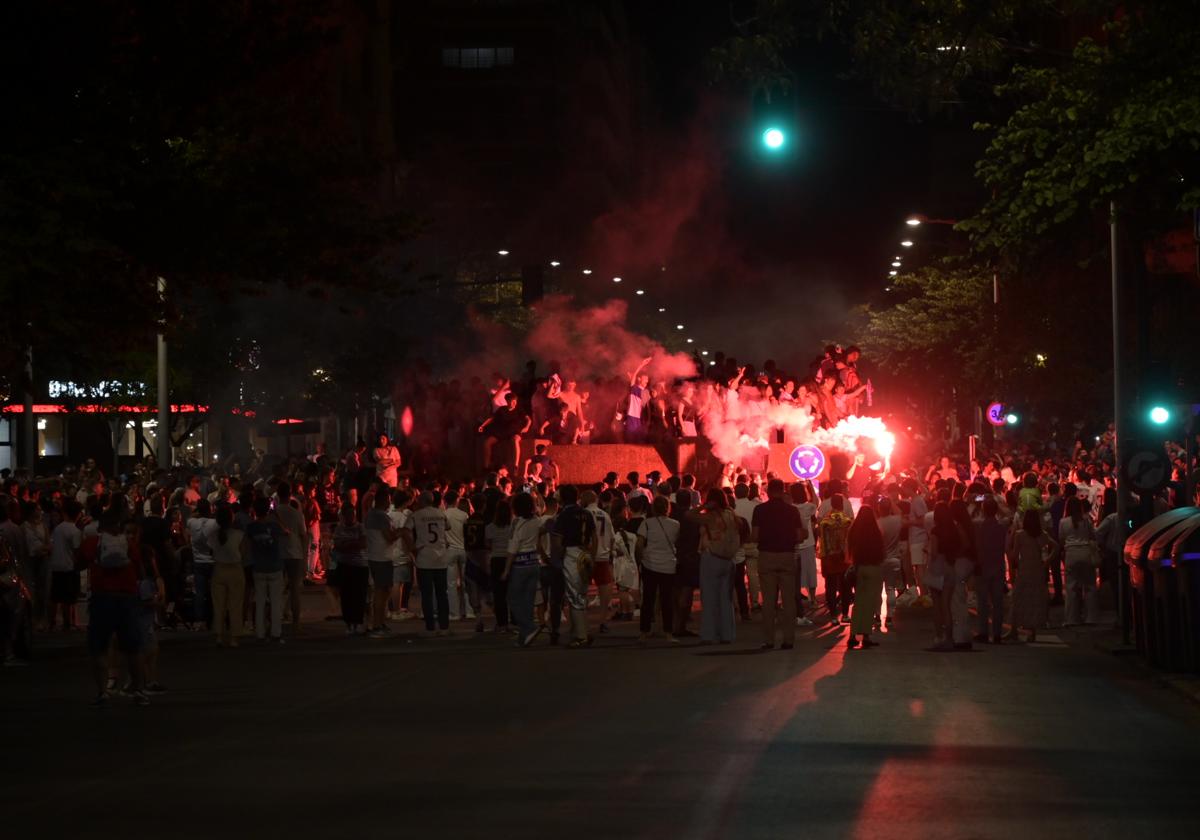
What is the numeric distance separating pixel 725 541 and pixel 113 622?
7.36m

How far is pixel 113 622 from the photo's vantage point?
48.2ft

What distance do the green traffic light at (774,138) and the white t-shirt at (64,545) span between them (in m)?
9.37

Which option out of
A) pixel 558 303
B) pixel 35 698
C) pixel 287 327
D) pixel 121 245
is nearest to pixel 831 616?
pixel 121 245

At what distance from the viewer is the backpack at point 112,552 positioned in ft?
48.0

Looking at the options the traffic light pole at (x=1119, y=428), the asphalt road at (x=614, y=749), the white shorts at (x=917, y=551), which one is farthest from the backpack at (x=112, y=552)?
the white shorts at (x=917, y=551)

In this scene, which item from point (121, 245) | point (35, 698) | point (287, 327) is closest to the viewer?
point (35, 698)

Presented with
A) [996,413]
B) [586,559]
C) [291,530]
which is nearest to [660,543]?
[586,559]

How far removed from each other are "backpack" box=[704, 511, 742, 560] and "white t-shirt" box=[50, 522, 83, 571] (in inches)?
302

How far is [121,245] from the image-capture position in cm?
2100

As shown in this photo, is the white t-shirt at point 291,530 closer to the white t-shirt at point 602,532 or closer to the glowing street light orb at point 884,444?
the white t-shirt at point 602,532

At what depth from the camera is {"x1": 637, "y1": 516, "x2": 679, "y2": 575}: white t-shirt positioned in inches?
812

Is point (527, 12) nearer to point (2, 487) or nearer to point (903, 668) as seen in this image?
point (2, 487)

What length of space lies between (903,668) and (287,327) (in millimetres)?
45239

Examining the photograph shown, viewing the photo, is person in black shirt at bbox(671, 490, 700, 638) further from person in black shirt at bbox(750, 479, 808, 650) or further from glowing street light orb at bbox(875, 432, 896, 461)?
glowing street light orb at bbox(875, 432, 896, 461)
